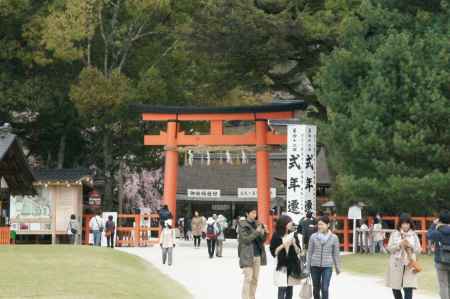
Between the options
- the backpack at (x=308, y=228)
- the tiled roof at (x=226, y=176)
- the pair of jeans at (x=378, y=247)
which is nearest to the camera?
the backpack at (x=308, y=228)

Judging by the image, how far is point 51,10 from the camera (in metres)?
46.2

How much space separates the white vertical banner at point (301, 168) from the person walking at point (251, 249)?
17199mm

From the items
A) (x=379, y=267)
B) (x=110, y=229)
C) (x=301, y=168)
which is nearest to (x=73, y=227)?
(x=110, y=229)

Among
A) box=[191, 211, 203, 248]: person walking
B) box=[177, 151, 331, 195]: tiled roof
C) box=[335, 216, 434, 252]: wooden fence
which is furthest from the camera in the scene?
box=[177, 151, 331, 195]: tiled roof

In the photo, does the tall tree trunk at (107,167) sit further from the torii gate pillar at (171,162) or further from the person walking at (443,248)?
the person walking at (443,248)

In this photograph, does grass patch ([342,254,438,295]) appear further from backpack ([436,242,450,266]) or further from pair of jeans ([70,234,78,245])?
pair of jeans ([70,234,78,245])

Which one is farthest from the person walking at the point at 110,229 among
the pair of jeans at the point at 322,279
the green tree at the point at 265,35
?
the pair of jeans at the point at 322,279

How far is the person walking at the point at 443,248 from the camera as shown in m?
15.5

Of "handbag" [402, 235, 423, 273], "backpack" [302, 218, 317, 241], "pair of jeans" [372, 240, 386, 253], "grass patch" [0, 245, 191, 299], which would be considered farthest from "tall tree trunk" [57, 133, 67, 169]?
"handbag" [402, 235, 423, 273]

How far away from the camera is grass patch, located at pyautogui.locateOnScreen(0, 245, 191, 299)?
59.8ft

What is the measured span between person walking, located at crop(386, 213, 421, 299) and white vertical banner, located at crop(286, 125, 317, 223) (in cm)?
1805

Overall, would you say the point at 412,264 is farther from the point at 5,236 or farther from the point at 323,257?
the point at 5,236

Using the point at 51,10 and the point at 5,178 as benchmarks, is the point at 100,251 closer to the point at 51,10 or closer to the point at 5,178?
the point at 5,178

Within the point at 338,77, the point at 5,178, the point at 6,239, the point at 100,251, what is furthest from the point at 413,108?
the point at 6,239
